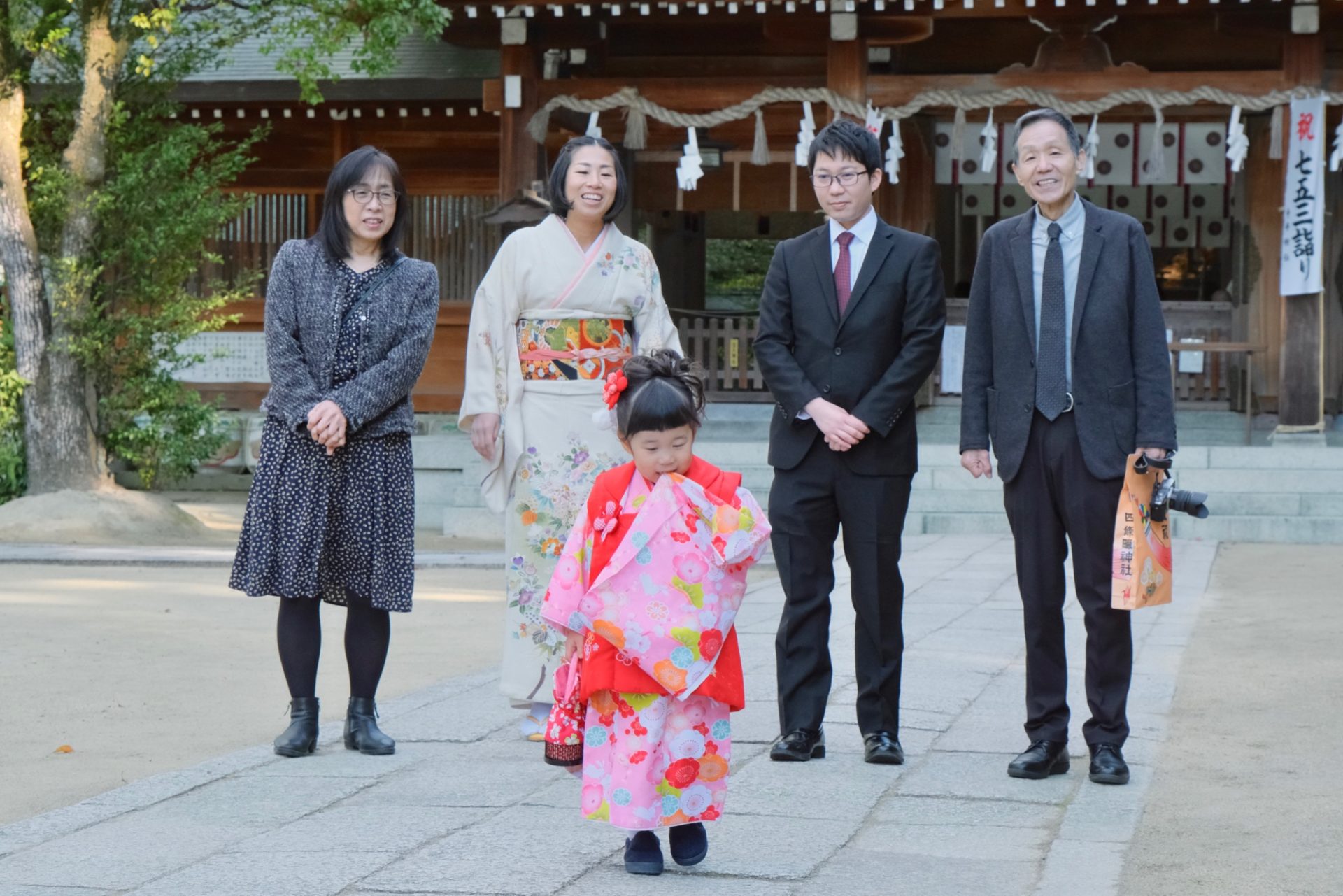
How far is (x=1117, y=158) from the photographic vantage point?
47.6ft

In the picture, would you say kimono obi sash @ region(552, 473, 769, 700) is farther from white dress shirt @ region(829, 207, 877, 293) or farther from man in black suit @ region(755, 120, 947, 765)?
white dress shirt @ region(829, 207, 877, 293)

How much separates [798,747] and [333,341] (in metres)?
1.72

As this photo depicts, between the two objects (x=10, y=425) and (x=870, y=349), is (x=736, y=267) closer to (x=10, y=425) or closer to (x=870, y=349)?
(x=10, y=425)

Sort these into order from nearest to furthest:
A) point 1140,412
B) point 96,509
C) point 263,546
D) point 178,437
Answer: point 1140,412 → point 263,546 → point 96,509 → point 178,437

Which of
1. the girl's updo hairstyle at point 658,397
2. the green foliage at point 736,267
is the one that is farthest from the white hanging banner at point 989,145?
the girl's updo hairstyle at point 658,397

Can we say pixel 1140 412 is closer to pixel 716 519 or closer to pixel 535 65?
pixel 716 519

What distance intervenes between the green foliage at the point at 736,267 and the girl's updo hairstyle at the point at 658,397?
16200 millimetres

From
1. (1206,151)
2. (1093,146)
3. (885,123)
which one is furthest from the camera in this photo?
(885,123)

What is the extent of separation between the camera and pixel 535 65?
13.4 metres

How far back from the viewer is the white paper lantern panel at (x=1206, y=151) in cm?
1430

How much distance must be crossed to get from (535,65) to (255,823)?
1060 cm

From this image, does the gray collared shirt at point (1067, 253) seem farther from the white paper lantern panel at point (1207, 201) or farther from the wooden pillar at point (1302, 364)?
the white paper lantern panel at point (1207, 201)

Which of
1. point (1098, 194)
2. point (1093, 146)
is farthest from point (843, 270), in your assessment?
point (1098, 194)

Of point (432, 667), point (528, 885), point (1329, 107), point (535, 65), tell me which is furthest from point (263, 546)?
point (1329, 107)
